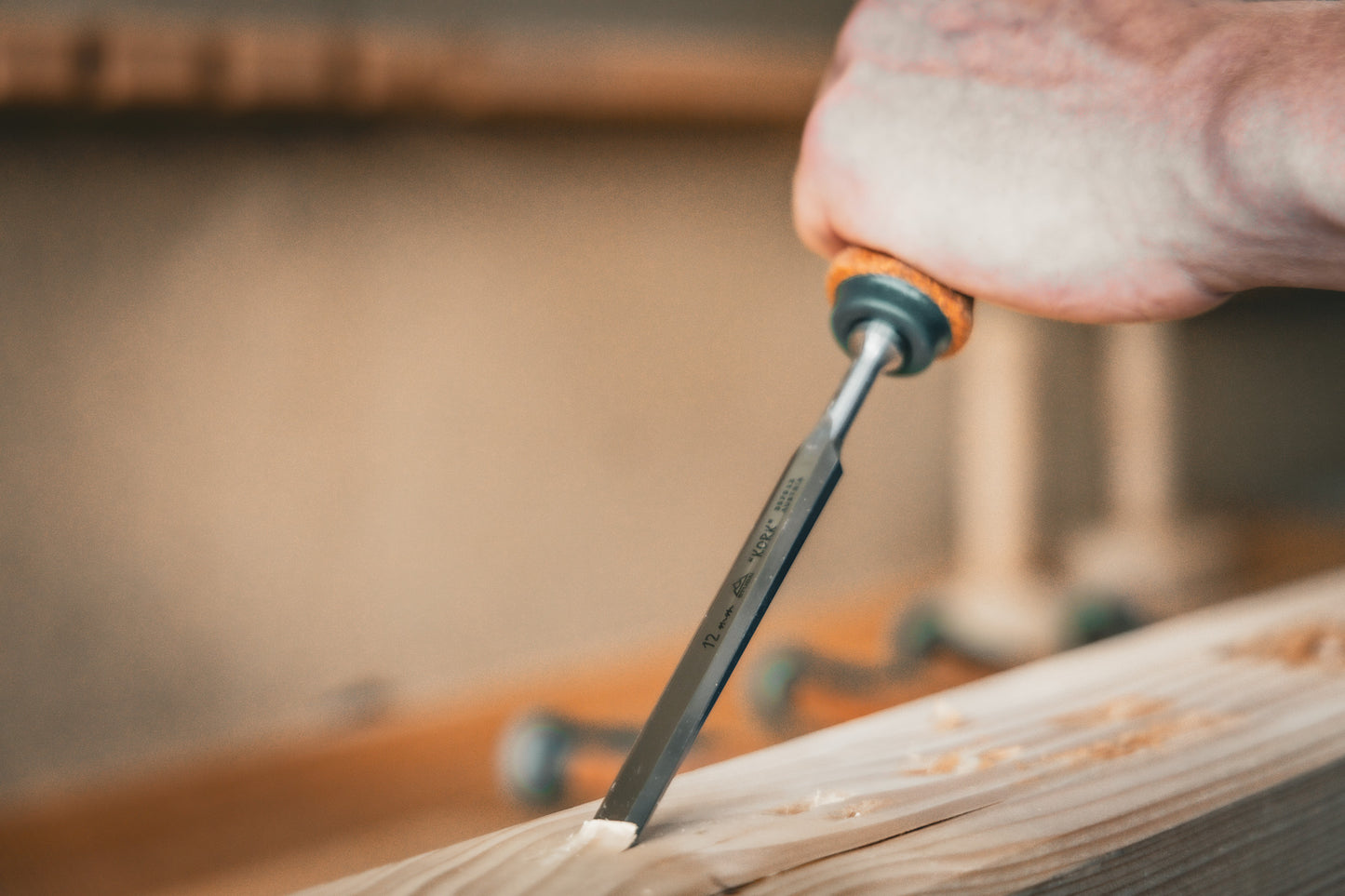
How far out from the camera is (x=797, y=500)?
0.94ft

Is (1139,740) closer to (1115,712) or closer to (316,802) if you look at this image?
(1115,712)

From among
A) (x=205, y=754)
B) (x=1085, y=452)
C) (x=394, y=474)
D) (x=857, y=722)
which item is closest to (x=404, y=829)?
(x=205, y=754)

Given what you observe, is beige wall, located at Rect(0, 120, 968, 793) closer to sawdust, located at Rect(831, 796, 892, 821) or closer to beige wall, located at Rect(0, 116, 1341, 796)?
beige wall, located at Rect(0, 116, 1341, 796)

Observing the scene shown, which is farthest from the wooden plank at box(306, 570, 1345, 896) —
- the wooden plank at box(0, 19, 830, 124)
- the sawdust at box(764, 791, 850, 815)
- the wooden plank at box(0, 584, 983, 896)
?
the wooden plank at box(0, 19, 830, 124)

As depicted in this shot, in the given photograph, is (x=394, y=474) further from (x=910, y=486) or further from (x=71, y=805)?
(x=910, y=486)

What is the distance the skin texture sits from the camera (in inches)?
10.4

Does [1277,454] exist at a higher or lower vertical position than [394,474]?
lower

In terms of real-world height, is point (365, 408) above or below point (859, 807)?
above

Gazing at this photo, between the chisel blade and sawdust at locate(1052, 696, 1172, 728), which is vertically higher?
the chisel blade

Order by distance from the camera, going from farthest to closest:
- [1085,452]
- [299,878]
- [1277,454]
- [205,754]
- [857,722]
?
[1277,454], [1085,452], [205,754], [299,878], [857,722]

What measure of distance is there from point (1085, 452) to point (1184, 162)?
140 cm

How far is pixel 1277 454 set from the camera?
77.2 inches

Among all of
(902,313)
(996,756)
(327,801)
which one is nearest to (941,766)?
(996,756)

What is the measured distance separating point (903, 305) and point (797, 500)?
0.09 meters
